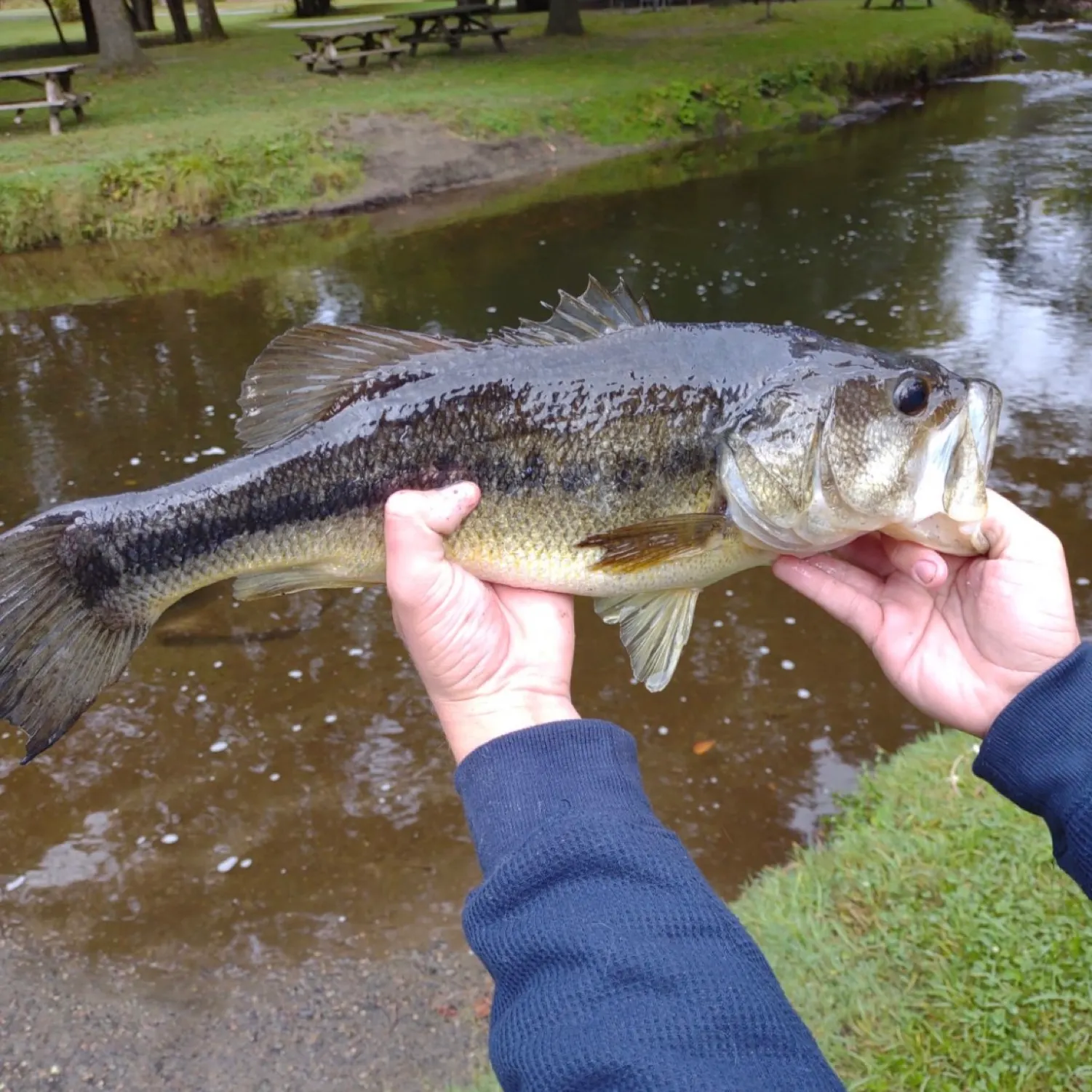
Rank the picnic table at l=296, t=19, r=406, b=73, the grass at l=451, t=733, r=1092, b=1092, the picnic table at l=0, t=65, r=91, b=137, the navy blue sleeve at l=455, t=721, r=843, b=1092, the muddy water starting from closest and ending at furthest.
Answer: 1. the navy blue sleeve at l=455, t=721, r=843, b=1092
2. the grass at l=451, t=733, r=1092, b=1092
3. the muddy water
4. the picnic table at l=0, t=65, r=91, b=137
5. the picnic table at l=296, t=19, r=406, b=73

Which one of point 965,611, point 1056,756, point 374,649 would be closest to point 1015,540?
point 965,611

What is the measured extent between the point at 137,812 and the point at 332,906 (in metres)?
1.23

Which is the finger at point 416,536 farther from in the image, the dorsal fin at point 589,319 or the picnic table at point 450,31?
the picnic table at point 450,31

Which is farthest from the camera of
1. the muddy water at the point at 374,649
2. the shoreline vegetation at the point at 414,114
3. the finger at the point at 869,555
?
the shoreline vegetation at the point at 414,114

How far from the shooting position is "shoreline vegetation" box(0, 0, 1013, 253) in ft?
45.7

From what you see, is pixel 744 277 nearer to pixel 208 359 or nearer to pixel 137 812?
pixel 208 359

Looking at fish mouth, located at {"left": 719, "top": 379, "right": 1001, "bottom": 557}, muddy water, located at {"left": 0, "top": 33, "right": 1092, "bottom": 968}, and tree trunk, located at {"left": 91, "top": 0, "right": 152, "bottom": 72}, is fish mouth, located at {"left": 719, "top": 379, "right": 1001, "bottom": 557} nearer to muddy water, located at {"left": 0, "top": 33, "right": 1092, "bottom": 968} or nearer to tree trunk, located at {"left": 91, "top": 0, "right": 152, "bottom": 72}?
muddy water, located at {"left": 0, "top": 33, "right": 1092, "bottom": 968}

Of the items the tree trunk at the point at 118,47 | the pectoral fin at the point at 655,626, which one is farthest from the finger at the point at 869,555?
the tree trunk at the point at 118,47

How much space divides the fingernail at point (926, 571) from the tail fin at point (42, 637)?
2044 millimetres

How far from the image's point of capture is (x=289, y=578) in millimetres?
2645

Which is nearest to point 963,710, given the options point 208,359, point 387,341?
point 387,341

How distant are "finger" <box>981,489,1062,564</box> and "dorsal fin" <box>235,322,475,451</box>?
1401 millimetres

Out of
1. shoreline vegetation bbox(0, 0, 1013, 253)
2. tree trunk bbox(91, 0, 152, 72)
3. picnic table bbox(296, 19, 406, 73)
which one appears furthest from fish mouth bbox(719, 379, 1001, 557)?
tree trunk bbox(91, 0, 152, 72)

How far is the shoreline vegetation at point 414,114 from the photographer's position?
13938 millimetres
